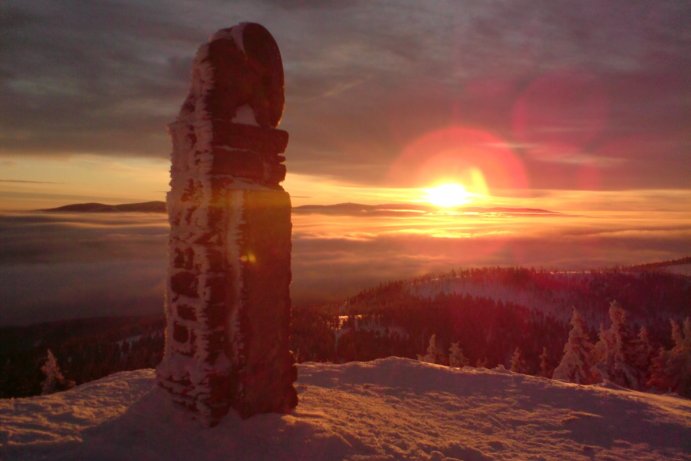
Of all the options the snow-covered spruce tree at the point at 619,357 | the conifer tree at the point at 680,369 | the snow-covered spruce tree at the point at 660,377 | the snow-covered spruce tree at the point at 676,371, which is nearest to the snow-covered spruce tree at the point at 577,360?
the snow-covered spruce tree at the point at 619,357

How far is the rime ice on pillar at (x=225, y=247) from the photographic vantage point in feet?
28.0

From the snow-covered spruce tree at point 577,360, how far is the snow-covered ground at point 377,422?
17.7 meters

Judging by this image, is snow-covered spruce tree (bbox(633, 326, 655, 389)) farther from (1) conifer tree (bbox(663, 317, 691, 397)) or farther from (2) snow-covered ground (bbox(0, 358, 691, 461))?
(2) snow-covered ground (bbox(0, 358, 691, 461))

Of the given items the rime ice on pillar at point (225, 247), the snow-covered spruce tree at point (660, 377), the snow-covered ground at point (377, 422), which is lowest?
the snow-covered spruce tree at point (660, 377)

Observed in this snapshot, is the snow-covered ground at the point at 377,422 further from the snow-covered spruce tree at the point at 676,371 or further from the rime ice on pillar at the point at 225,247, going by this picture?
the snow-covered spruce tree at the point at 676,371

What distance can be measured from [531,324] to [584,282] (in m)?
54.9

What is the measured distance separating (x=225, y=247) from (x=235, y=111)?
2705mm

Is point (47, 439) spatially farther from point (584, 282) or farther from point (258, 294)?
point (584, 282)

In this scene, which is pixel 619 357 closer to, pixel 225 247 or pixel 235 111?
pixel 225 247

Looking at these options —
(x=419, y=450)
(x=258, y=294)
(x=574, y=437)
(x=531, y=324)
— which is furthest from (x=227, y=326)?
(x=531, y=324)

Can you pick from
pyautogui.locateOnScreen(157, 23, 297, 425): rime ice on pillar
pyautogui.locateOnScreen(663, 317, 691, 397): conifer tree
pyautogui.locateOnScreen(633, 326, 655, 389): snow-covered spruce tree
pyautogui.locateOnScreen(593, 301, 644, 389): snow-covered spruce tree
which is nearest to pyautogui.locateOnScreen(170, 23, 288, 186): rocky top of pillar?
pyautogui.locateOnScreen(157, 23, 297, 425): rime ice on pillar

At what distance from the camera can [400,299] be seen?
146 m

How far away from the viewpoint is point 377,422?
31.3 feet

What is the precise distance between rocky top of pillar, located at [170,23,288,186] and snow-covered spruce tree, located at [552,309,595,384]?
89.6 ft
